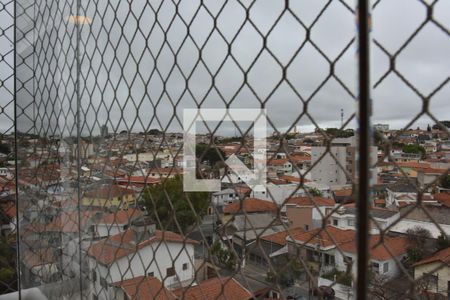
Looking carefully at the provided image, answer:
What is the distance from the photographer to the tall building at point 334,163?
436mm

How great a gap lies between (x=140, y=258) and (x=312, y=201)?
41cm

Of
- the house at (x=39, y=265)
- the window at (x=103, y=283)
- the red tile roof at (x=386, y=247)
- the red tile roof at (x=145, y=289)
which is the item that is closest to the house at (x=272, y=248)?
the red tile roof at (x=386, y=247)

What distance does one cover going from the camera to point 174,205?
71cm

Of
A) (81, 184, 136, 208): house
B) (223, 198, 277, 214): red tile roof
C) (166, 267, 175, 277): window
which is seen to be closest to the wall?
(223, 198, 277, 214): red tile roof

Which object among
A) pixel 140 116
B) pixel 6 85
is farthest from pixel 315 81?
pixel 6 85

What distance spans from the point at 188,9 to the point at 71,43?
38 centimetres

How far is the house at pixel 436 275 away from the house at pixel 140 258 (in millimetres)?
367

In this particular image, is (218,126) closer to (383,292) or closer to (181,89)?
(181,89)

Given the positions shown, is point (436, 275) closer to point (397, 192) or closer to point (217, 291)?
point (397, 192)

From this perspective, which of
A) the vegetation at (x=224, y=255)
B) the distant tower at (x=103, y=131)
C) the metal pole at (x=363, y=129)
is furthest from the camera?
the distant tower at (x=103, y=131)

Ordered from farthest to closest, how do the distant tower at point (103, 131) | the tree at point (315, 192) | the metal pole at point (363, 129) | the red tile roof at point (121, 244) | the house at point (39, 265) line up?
the house at point (39, 265) → the distant tower at point (103, 131) → the red tile roof at point (121, 244) → the tree at point (315, 192) → the metal pole at point (363, 129)

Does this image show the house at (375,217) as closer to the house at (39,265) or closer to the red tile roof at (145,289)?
the red tile roof at (145,289)

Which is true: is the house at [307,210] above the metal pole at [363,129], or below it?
below

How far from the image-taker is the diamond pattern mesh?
0.43 m
